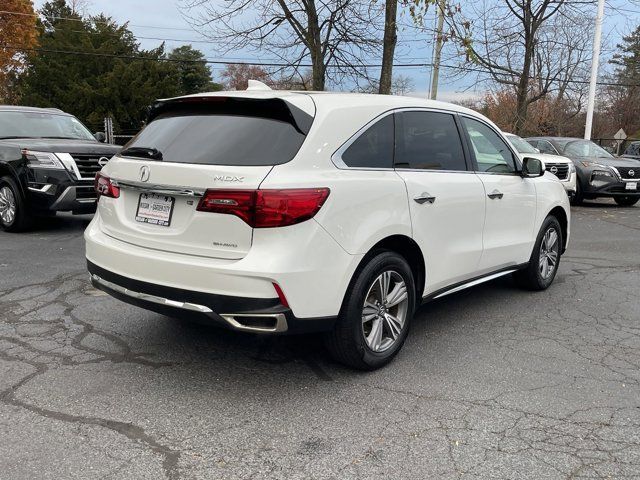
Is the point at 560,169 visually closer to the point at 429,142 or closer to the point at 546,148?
the point at 546,148

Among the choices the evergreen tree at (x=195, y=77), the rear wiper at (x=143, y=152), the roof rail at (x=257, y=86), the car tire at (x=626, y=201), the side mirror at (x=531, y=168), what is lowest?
the car tire at (x=626, y=201)

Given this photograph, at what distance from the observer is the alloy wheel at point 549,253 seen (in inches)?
229

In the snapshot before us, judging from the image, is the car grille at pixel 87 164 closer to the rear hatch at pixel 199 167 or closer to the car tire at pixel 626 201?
the rear hatch at pixel 199 167

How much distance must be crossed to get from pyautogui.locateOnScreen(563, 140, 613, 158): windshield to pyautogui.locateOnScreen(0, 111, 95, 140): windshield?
11.3 metres

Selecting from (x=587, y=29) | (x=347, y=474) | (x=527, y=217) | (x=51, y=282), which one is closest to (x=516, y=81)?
(x=587, y=29)

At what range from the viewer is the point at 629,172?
1395 cm

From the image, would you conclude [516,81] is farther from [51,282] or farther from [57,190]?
[51,282]

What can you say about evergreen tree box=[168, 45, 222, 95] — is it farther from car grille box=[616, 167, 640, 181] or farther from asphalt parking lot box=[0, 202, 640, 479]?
asphalt parking lot box=[0, 202, 640, 479]

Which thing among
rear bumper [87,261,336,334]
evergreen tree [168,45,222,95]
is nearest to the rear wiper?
rear bumper [87,261,336,334]

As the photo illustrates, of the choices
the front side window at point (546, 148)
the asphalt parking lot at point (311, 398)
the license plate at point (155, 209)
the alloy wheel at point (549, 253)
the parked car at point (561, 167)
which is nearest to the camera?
the asphalt parking lot at point (311, 398)

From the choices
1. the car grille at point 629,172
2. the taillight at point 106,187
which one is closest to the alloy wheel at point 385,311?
the taillight at point 106,187

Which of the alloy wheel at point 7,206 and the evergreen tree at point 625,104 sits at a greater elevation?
the evergreen tree at point 625,104

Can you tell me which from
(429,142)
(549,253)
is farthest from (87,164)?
(549,253)

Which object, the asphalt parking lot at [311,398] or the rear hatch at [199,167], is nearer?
the asphalt parking lot at [311,398]
